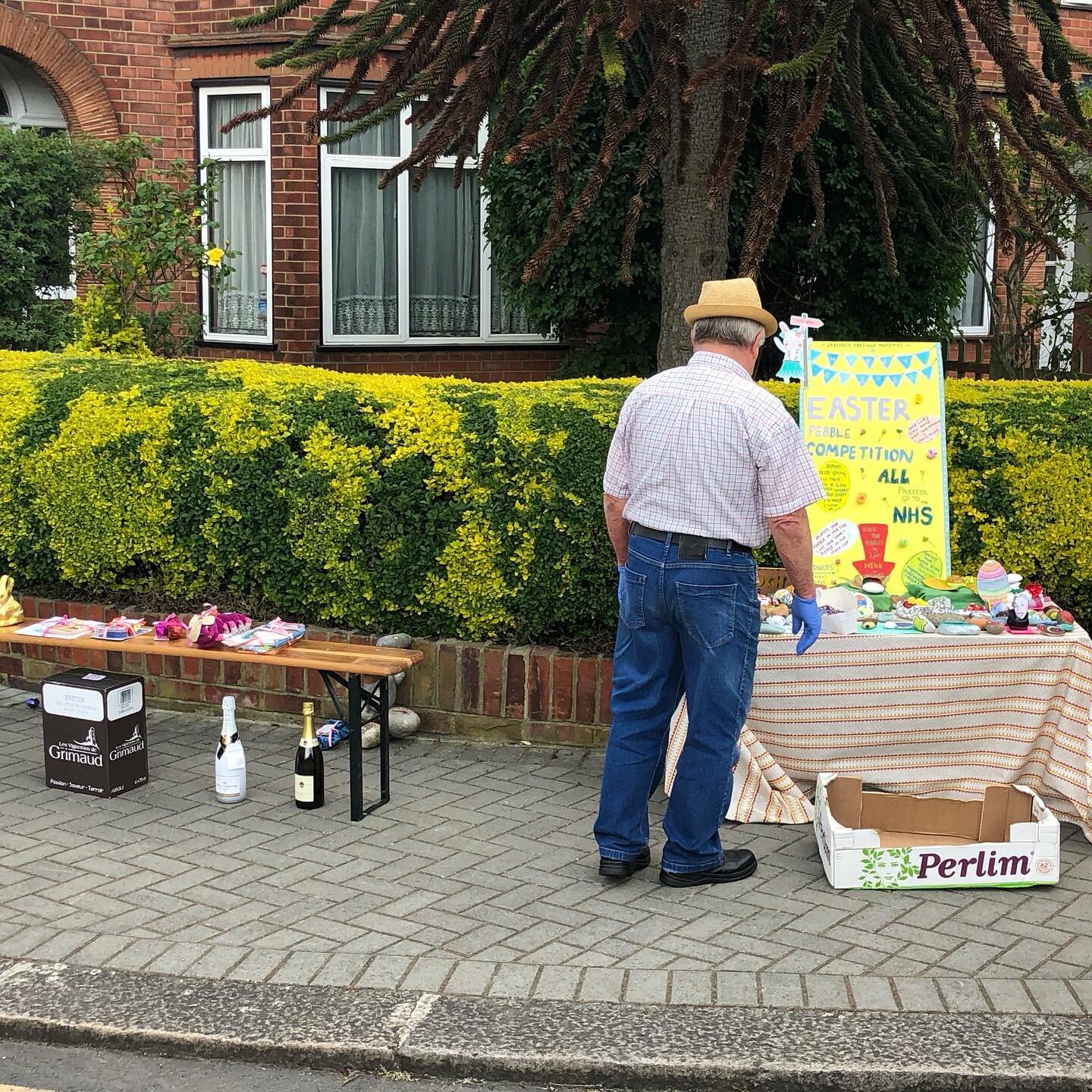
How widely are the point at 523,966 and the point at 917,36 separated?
4734 mm

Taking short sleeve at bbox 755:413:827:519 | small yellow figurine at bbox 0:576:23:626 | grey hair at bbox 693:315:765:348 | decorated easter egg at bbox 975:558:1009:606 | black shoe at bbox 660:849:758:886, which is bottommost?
black shoe at bbox 660:849:758:886

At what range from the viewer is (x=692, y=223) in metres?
7.24

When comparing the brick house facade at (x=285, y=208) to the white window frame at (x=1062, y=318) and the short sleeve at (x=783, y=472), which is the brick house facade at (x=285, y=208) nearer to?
the white window frame at (x=1062, y=318)

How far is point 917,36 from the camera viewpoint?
260 inches

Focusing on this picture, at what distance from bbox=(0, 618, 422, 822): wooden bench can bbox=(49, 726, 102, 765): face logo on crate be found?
374mm

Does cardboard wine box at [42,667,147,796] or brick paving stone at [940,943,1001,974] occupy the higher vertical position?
cardboard wine box at [42,667,147,796]

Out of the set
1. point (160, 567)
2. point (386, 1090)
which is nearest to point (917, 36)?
point (160, 567)

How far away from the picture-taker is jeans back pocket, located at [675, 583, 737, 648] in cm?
447

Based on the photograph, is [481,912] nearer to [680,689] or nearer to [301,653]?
[680,689]

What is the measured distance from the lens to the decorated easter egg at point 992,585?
548 centimetres

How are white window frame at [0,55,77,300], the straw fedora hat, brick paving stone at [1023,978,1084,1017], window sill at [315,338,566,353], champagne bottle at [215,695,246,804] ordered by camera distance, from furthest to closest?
1. white window frame at [0,55,77,300]
2. window sill at [315,338,566,353]
3. champagne bottle at [215,695,246,804]
4. the straw fedora hat
5. brick paving stone at [1023,978,1084,1017]

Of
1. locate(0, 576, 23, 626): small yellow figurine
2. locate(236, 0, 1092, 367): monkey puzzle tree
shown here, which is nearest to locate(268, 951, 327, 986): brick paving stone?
locate(0, 576, 23, 626): small yellow figurine

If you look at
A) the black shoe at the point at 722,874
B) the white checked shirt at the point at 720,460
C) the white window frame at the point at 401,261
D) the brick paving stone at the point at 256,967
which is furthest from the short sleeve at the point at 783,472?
the white window frame at the point at 401,261

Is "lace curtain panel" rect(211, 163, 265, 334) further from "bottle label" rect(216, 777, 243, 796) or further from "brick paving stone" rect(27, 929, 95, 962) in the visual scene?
"brick paving stone" rect(27, 929, 95, 962)
